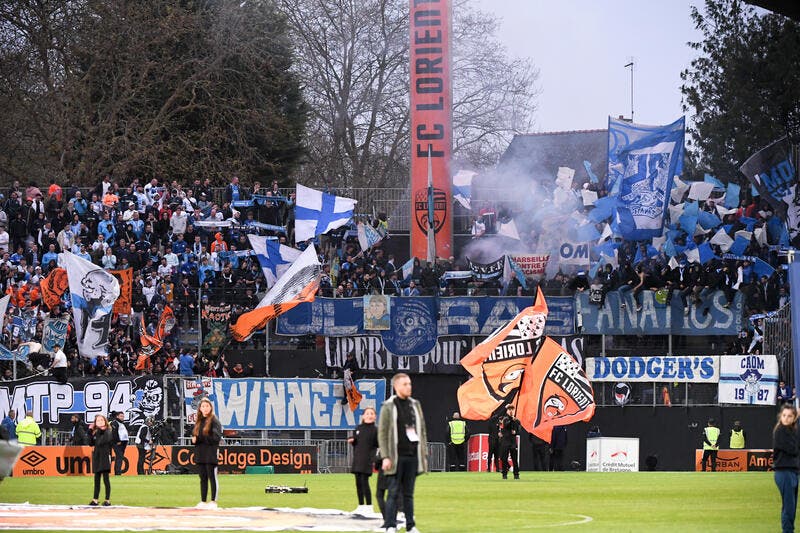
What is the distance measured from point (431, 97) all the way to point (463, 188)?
11.7 ft

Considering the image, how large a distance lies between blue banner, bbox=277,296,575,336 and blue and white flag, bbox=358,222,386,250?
3718mm

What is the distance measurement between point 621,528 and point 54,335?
26.4 meters

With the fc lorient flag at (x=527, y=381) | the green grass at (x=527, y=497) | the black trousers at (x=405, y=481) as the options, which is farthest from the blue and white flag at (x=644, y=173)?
the black trousers at (x=405, y=481)

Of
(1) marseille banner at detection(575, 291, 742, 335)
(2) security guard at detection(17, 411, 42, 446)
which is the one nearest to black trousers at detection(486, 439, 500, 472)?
(1) marseille banner at detection(575, 291, 742, 335)

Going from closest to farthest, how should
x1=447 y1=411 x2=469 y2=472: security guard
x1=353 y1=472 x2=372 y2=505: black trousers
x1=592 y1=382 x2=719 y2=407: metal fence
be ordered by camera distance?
x1=353 y1=472 x2=372 y2=505: black trousers → x1=447 y1=411 x2=469 y2=472: security guard → x1=592 y1=382 x2=719 y2=407: metal fence

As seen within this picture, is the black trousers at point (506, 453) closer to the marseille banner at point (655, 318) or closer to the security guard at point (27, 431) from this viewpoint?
the marseille banner at point (655, 318)

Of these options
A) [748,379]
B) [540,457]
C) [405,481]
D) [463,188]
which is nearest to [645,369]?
[748,379]

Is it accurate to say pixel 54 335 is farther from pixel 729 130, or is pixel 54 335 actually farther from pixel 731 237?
pixel 729 130

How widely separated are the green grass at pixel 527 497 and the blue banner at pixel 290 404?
11.3ft

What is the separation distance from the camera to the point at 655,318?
4497cm

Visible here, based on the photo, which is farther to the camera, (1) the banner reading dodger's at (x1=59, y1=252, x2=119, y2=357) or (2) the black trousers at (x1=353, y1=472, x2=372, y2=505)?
(1) the banner reading dodger's at (x1=59, y1=252, x2=119, y2=357)

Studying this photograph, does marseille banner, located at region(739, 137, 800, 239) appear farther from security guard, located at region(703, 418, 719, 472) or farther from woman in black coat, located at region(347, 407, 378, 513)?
woman in black coat, located at region(347, 407, 378, 513)

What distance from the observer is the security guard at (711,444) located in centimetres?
4167

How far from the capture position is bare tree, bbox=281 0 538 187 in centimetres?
6962
